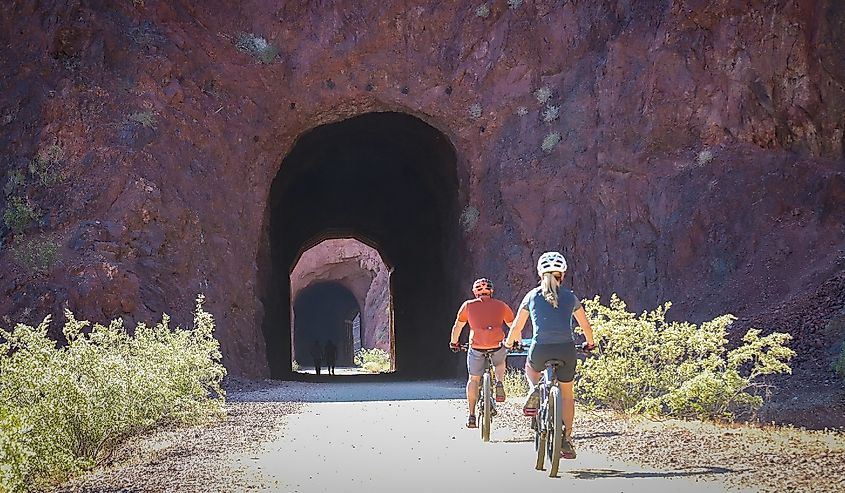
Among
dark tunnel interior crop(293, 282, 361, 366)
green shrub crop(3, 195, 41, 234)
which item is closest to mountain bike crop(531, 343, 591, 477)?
green shrub crop(3, 195, 41, 234)

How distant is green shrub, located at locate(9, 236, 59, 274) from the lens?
49.7 feet

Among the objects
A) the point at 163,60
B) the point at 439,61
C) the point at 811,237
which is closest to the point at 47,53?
the point at 163,60

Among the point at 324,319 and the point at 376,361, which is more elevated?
the point at 324,319

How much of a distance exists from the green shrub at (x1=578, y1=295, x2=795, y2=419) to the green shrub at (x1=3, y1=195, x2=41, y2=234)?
34.7 feet

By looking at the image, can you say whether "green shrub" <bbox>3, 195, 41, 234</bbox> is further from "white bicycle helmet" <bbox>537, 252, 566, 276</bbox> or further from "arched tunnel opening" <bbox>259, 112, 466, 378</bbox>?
"white bicycle helmet" <bbox>537, 252, 566, 276</bbox>

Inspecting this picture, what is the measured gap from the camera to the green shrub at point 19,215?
15.8 meters

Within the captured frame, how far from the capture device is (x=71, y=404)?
734 cm

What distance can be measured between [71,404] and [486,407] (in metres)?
3.52

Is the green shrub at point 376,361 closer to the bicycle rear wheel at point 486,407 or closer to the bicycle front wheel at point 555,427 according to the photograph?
the bicycle rear wheel at point 486,407

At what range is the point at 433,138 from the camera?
70.1ft

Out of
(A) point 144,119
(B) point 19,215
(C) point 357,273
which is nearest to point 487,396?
(B) point 19,215

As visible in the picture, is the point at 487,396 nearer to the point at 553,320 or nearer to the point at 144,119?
the point at 553,320

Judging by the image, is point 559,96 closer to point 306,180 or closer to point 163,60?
point 163,60

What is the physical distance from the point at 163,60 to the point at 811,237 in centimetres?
1222
